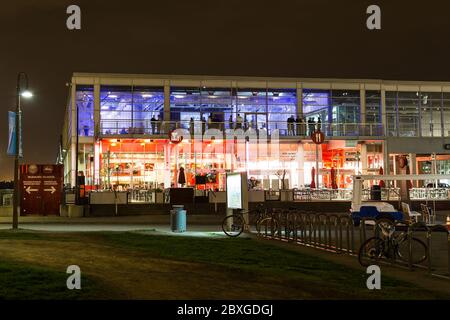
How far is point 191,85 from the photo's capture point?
4597 centimetres

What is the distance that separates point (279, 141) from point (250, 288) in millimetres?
35502

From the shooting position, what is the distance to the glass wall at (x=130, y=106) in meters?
44.5

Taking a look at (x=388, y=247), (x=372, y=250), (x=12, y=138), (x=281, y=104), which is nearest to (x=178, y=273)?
(x=372, y=250)

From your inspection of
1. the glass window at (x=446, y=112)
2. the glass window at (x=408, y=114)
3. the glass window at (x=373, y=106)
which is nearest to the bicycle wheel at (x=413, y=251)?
the glass window at (x=373, y=106)

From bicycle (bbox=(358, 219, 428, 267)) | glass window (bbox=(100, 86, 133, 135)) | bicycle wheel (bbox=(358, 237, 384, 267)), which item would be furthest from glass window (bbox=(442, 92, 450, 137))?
bicycle wheel (bbox=(358, 237, 384, 267))

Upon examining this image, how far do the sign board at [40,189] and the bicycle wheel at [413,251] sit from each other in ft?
76.2

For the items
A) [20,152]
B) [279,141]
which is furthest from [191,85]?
[20,152]

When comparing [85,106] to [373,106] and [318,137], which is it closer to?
[318,137]

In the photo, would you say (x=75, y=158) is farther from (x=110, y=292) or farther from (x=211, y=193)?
(x=110, y=292)

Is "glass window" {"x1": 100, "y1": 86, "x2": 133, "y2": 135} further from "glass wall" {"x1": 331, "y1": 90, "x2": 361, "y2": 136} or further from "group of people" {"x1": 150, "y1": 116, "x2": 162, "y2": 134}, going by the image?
"glass wall" {"x1": 331, "y1": 90, "x2": 361, "y2": 136}

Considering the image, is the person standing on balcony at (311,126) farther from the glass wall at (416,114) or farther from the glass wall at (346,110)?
the glass wall at (416,114)

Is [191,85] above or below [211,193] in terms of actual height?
above

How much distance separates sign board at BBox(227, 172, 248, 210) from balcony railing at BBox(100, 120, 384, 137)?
64.8 ft

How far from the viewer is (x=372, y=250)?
15.0m
